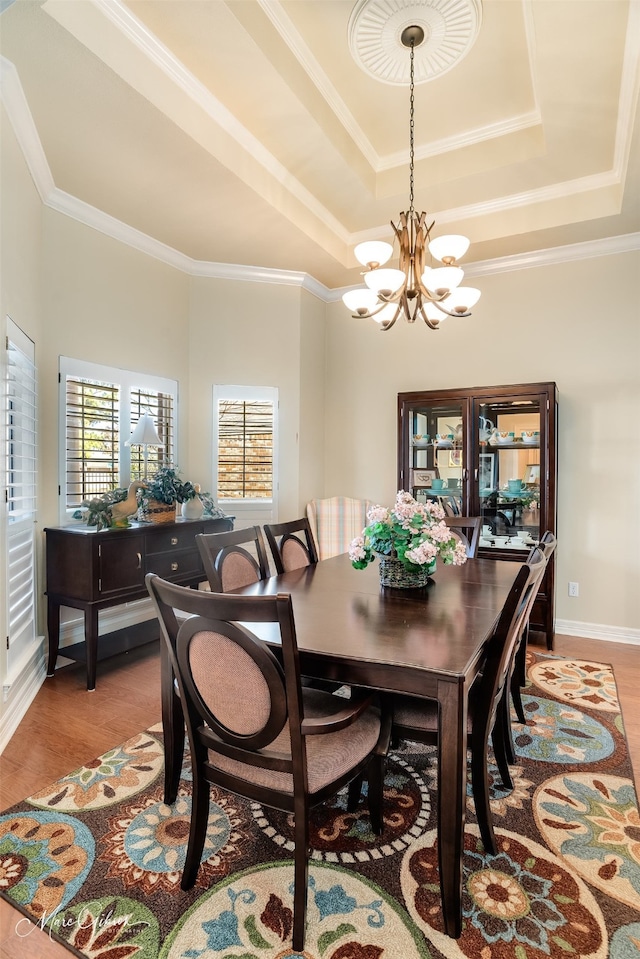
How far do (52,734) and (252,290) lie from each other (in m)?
3.55

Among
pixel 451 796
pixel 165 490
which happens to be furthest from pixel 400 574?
pixel 165 490

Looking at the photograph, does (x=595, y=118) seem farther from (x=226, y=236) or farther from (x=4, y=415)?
(x=4, y=415)

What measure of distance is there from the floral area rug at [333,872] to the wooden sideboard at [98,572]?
3.23 ft

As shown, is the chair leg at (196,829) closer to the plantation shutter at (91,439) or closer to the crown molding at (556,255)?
the plantation shutter at (91,439)

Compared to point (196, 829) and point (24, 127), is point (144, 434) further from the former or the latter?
point (196, 829)

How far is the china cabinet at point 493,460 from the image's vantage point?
3596 mm

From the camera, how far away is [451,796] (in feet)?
4.36

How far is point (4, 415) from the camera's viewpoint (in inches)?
93.0

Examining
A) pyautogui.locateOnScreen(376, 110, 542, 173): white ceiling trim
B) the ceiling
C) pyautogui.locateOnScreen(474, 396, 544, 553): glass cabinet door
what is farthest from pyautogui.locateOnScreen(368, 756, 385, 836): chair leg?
pyautogui.locateOnScreen(376, 110, 542, 173): white ceiling trim

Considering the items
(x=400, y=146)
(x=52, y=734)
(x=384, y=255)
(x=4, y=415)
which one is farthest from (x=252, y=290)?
(x=52, y=734)

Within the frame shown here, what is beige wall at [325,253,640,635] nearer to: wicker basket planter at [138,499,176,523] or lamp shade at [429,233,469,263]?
lamp shade at [429,233,469,263]

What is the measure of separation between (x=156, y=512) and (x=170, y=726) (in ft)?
5.98

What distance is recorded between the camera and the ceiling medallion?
230cm

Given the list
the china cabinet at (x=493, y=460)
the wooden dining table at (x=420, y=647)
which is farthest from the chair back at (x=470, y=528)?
the wooden dining table at (x=420, y=647)
